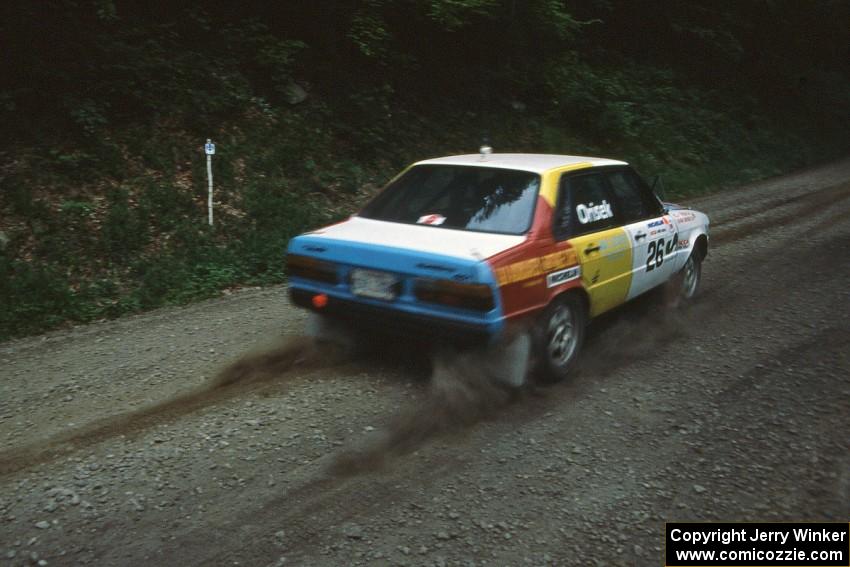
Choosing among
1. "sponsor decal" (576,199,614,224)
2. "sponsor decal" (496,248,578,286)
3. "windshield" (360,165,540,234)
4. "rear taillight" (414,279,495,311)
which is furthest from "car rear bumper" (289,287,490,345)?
"sponsor decal" (576,199,614,224)

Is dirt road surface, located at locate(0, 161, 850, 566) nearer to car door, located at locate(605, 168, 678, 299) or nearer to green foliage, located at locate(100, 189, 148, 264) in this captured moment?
car door, located at locate(605, 168, 678, 299)

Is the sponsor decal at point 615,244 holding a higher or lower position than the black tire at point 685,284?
higher

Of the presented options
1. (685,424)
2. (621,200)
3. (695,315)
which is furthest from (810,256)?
(685,424)

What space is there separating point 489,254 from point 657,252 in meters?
2.42

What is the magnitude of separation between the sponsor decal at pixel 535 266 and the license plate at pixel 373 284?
71cm

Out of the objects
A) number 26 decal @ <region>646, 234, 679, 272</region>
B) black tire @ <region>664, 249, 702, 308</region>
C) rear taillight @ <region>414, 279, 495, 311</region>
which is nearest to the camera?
rear taillight @ <region>414, 279, 495, 311</region>

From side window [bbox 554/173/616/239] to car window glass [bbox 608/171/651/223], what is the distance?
176 mm

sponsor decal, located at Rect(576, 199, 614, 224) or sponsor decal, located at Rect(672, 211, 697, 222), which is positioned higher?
sponsor decal, located at Rect(576, 199, 614, 224)

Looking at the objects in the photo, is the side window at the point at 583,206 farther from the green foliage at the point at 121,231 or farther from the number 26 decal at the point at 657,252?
the green foliage at the point at 121,231

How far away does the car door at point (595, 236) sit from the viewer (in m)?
5.33

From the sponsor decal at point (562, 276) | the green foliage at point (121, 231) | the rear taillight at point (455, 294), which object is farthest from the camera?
the green foliage at point (121, 231)

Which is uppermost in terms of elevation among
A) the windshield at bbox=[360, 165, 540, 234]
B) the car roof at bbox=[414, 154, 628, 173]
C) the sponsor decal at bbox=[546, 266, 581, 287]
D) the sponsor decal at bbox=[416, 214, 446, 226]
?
the car roof at bbox=[414, 154, 628, 173]

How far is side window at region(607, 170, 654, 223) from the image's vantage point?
605 cm

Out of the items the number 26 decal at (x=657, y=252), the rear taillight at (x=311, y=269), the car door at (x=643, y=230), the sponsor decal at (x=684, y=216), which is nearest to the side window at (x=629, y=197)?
the car door at (x=643, y=230)
